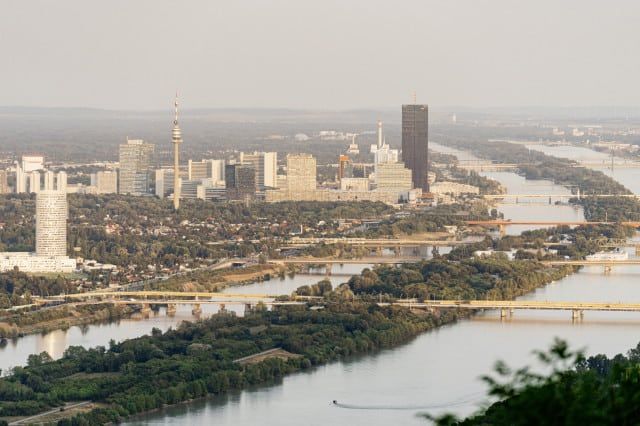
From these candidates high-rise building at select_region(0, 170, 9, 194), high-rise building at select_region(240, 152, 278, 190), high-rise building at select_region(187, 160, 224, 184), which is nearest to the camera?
high-rise building at select_region(0, 170, 9, 194)

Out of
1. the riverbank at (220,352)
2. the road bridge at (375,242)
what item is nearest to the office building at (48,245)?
the road bridge at (375,242)

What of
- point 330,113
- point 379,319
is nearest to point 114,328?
point 379,319

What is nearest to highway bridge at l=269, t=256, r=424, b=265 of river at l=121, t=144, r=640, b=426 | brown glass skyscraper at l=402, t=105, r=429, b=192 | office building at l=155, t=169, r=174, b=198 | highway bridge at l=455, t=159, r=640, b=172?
river at l=121, t=144, r=640, b=426

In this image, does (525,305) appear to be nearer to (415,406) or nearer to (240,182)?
(415,406)

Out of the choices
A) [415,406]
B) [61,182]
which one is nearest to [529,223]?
[61,182]

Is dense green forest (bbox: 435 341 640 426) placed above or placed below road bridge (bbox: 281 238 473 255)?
above

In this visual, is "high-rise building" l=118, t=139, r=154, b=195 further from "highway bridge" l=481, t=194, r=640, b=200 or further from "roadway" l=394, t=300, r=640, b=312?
"roadway" l=394, t=300, r=640, b=312

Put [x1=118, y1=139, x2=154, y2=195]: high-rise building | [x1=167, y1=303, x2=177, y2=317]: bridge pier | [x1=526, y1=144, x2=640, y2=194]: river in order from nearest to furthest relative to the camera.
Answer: [x1=167, y1=303, x2=177, y2=317]: bridge pier, [x1=118, y1=139, x2=154, y2=195]: high-rise building, [x1=526, y1=144, x2=640, y2=194]: river
